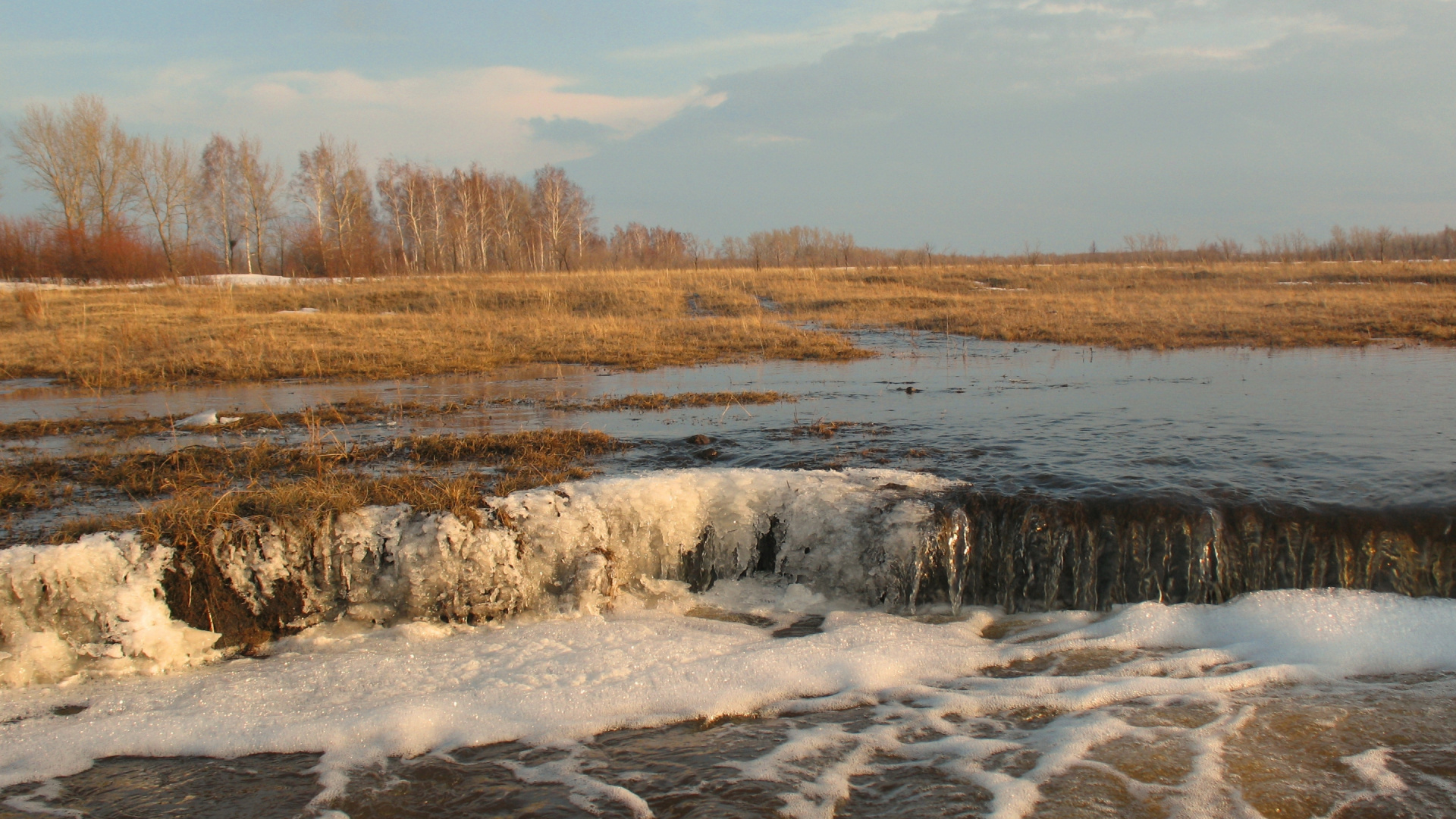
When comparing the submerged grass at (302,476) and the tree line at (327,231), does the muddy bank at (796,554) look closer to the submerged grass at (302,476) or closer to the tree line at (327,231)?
the submerged grass at (302,476)

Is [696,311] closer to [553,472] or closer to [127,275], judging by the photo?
[553,472]

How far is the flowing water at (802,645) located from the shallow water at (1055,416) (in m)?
0.09

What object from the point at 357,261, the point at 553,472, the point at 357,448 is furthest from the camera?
the point at 357,261

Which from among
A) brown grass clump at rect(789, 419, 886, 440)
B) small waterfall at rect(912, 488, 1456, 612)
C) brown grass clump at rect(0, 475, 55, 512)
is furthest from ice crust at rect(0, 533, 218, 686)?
brown grass clump at rect(789, 419, 886, 440)

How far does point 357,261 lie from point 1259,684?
48021 mm

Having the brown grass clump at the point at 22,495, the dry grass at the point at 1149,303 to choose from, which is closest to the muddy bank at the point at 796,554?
the brown grass clump at the point at 22,495

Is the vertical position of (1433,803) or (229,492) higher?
(229,492)

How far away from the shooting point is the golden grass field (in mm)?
15508

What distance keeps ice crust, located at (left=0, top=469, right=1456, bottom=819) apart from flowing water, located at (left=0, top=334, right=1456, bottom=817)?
0.02m

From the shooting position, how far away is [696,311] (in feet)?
84.7

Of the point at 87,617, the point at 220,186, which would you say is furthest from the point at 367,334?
the point at 220,186

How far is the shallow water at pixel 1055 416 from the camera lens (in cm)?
684

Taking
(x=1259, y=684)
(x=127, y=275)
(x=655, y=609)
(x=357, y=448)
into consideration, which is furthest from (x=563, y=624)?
(x=127, y=275)

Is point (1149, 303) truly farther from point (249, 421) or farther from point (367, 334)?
point (249, 421)
